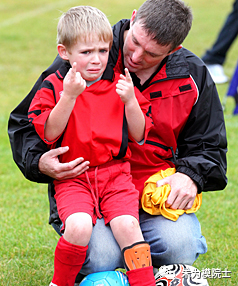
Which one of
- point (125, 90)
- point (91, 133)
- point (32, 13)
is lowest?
point (32, 13)

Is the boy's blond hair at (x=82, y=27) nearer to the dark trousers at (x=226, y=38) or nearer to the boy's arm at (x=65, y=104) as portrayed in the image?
the boy's arm at (x=65, y=104)

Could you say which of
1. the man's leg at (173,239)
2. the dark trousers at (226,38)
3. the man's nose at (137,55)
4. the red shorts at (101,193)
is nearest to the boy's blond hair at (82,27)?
the man's nose at (137,55)

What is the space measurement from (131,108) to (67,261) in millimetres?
905

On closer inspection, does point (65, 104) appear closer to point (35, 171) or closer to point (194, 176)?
point (35, 171)

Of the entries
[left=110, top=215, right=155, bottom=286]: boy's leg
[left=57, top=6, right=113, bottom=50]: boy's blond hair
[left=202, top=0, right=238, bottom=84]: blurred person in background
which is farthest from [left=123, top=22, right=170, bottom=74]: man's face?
[left=202, top=0, right=238, bottom=84]: blurred person in background

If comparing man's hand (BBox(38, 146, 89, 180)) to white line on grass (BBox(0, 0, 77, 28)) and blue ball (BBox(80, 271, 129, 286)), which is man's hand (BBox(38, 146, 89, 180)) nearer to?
blue ball (BBox(80, 271, 129, 286))

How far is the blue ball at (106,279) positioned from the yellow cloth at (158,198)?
454 millimetres

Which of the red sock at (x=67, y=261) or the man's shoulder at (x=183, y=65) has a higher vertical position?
the man's shoulder at (x=183, y=65)

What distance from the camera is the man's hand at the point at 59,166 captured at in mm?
2516

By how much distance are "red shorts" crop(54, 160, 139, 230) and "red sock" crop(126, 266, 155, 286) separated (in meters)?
0.30

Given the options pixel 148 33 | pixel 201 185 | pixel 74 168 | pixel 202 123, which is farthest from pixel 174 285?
pixel 148 33

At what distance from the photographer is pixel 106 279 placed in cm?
244

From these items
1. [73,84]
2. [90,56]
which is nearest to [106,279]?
[73,84]

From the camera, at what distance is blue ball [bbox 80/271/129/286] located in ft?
7.97
